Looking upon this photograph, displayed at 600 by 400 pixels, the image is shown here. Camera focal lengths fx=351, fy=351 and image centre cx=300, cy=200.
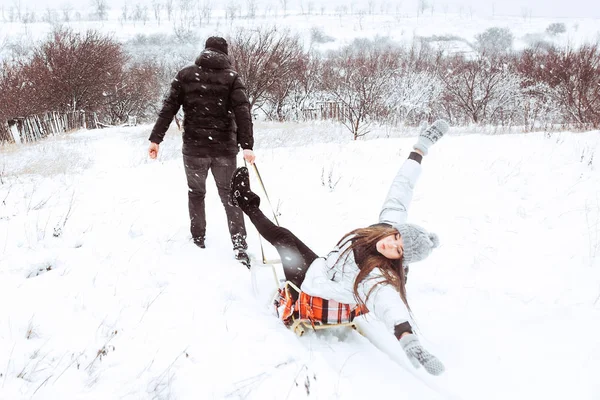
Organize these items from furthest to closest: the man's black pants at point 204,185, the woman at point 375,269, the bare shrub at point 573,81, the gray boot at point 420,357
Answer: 1. the bare shrub at point 573,81
2. the man's black pants at point 204,185
3. the woman at point 375,269
4. the gray boot at point 420,357

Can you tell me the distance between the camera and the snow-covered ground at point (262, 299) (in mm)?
1987

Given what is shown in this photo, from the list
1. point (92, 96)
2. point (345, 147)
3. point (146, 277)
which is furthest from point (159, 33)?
point (146, 277)

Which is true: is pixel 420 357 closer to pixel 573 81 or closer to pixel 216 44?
pixel 216 44

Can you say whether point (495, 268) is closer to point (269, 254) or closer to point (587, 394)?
point (587, 394)

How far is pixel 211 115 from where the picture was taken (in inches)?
129

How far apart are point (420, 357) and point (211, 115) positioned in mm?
2658

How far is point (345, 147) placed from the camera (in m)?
7.79

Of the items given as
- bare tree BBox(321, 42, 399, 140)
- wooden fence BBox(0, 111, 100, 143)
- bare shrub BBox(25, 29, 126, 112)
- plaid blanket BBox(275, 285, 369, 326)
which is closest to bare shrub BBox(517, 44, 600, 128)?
bare tree BBox(321, 42, 399, 140)

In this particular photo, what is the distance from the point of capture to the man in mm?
3232

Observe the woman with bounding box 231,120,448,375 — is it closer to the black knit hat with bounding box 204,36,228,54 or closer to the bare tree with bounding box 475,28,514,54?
the black knit hat with bounding box 204,36,228,54

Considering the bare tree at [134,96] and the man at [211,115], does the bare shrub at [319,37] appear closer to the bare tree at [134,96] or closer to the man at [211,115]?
the bare tree at [134,96]

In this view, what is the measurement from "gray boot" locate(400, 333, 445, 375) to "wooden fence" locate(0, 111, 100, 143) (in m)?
20.3

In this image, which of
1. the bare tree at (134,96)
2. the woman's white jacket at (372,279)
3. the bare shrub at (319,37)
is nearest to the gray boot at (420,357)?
the woman's white jacket at (372,279)

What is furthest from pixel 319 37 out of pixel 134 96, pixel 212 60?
pixel 212 60
